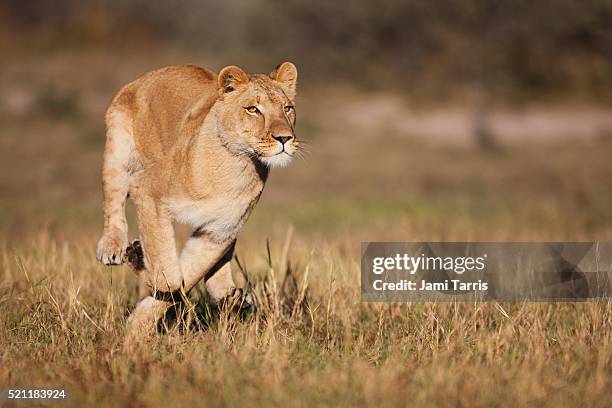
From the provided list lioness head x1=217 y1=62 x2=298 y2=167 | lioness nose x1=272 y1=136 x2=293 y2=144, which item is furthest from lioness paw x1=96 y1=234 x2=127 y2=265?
lioness nose x1=272 y1=136 x2=293 y2=144

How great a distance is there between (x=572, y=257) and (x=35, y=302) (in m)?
4.08

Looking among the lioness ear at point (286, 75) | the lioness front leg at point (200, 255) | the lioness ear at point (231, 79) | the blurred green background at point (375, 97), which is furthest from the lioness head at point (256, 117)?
the blurred green background at point (375, 97)

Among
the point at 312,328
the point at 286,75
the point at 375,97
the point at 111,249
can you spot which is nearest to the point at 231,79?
the point at 286,75

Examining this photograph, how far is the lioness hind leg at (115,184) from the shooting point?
5.45 m

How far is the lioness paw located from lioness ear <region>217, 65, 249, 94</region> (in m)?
1.19

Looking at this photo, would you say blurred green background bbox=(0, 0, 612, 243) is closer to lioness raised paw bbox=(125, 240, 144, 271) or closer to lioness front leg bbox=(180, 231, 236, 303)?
lioness raised paw bbox=(125, 240, 144, 271)

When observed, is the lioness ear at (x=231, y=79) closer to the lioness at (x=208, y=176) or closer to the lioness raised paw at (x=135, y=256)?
the lioness at (x=208, y=176)

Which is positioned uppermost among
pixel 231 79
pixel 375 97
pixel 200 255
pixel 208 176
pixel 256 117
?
pixel 375 97

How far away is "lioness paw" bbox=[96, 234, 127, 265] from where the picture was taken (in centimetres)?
536

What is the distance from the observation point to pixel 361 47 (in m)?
24.2

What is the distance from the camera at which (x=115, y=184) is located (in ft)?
18.7

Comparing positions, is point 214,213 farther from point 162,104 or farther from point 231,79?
point 162,104

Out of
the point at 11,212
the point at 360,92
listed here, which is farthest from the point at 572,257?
the point at 360,92

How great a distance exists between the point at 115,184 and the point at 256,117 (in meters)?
1.28
